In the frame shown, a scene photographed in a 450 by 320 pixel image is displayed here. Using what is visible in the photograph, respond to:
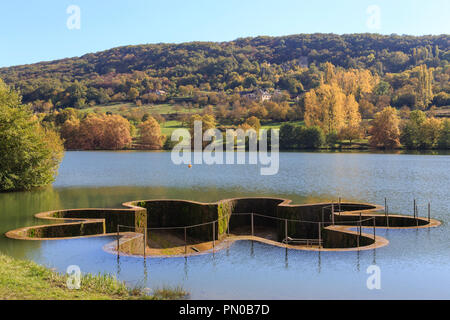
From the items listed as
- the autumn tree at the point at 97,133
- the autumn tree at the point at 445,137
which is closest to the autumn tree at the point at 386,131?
the autumn tree at the point at 445,137

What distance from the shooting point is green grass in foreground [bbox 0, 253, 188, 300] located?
9.27m

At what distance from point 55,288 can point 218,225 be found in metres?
11.6

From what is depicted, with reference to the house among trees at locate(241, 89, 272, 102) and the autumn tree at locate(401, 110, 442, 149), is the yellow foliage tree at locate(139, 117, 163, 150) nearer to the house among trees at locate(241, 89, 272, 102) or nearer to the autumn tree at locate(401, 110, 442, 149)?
the autumn tree at locate(401, 110, 442, 149)

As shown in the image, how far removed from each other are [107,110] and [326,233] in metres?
129

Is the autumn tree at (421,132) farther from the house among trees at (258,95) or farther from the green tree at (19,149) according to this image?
the green tree at (19,149)

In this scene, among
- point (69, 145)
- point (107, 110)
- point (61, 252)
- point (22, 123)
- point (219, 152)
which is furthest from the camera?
point (107, 110)

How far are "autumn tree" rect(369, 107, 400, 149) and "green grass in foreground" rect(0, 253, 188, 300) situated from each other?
86.6 m

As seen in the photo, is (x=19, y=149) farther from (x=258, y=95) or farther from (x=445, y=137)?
(x=258, y=95)

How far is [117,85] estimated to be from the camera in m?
177

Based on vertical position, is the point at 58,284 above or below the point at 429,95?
below

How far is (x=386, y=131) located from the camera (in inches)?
3548

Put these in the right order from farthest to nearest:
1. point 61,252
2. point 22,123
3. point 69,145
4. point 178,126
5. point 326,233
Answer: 1. point 178,126
2. point 69,145
3. point 22,123
4. point 326,233
5. point 61,252
